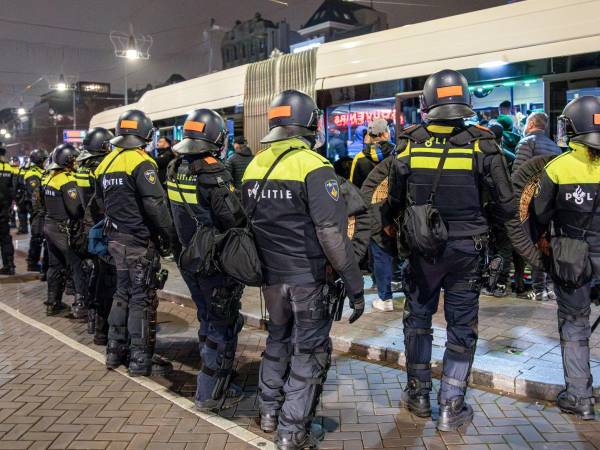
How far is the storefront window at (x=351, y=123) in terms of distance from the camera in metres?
8.19

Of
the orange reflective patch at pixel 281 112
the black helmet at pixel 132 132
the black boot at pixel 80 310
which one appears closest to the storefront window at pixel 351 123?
the black helmet at pixel 132 132

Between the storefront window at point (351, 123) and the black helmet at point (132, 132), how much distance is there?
3658 millimetres

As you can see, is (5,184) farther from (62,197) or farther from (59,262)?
(62,197)

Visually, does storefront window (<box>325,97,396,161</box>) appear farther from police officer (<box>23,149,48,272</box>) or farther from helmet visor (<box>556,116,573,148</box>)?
police officer (<box>23,149,48,272</box>)

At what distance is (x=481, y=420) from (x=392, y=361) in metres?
1.35

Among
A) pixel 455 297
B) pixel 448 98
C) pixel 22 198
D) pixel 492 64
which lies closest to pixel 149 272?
pixel 455 297

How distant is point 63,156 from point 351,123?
4.04 metres

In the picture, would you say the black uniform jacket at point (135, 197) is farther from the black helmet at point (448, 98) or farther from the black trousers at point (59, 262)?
the black helmet at point (448, 98)

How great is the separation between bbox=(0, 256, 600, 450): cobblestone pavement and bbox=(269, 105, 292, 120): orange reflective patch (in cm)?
217

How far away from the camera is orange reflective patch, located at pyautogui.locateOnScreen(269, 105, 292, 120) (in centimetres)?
388

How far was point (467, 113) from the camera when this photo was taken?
399 centimetres

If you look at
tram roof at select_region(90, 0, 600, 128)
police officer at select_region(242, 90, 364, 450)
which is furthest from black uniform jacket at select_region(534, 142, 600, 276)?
tram roof at select_region(90, 0, 600, 128)

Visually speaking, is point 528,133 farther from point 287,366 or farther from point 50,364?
point 50,364

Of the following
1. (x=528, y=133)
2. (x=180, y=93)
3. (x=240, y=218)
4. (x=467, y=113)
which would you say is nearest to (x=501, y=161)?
(x=467, y=113)
